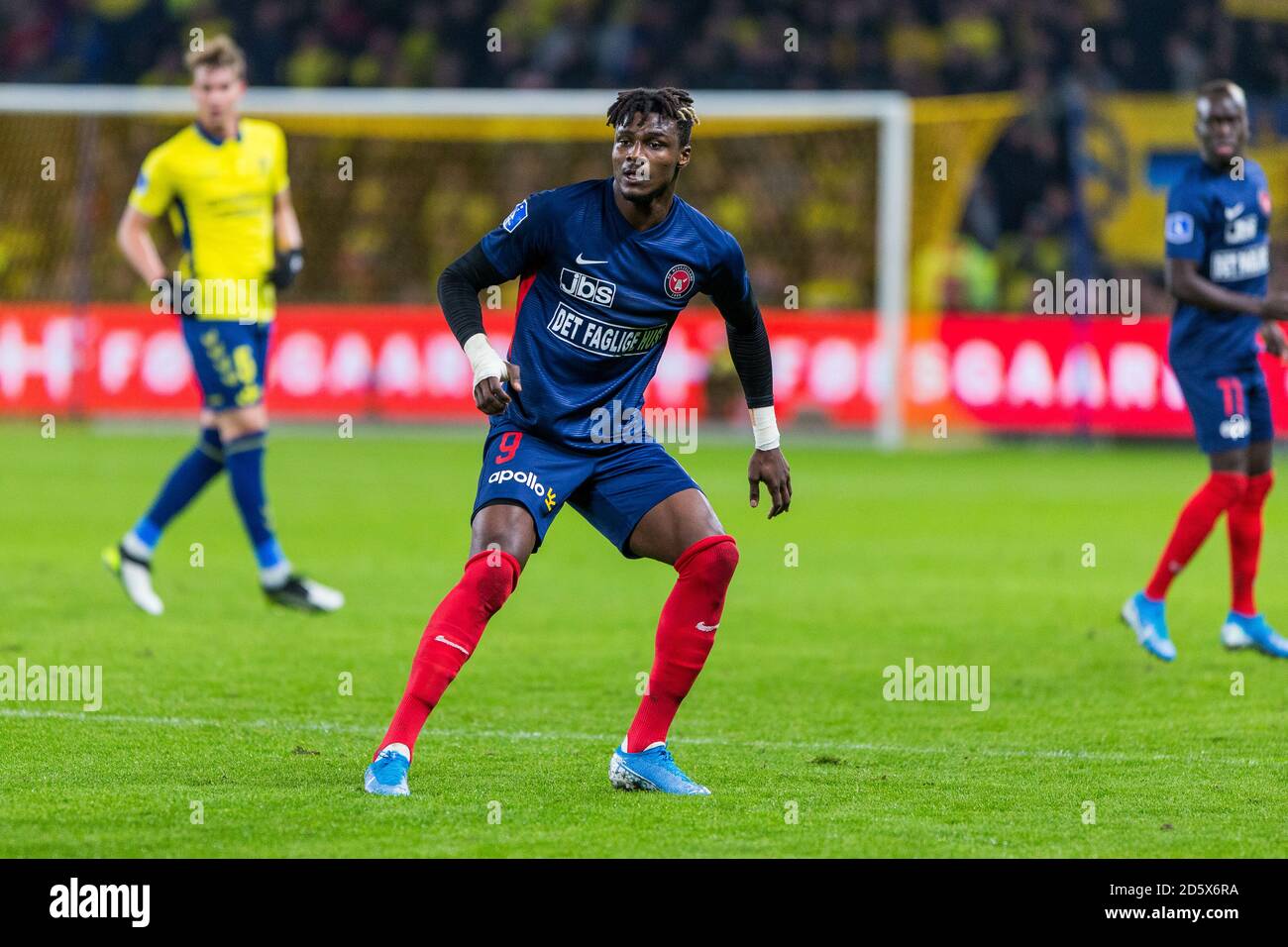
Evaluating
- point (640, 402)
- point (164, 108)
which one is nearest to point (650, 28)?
point (164, 108)

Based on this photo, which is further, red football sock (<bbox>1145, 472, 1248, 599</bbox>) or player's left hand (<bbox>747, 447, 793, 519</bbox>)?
red football sock (<bbox>1145, 472, 1248, 599</bbox>)

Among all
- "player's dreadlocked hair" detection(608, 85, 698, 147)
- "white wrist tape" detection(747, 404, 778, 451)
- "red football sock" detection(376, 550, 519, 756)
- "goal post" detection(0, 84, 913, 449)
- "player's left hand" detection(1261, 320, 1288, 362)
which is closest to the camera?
"red football sock" detection(376, 550, 519, 756)

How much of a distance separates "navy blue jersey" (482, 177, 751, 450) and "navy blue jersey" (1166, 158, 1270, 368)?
3466 millimetres

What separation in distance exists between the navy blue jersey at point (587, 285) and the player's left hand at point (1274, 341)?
3.84 m

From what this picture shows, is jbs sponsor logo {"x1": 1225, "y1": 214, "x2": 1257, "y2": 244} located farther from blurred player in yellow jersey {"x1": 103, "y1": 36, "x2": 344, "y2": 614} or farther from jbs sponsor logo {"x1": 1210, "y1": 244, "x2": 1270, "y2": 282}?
blurred player in yellow jersey {"x1": 103, "y1": 36, "x2": 344, "y2": 614}

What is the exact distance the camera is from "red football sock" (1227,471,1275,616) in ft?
28.5

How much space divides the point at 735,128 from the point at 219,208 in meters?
13.5

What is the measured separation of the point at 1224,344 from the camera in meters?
8.58

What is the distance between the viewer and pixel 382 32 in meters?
27.0

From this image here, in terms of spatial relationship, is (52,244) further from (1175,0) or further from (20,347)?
(1175,0)

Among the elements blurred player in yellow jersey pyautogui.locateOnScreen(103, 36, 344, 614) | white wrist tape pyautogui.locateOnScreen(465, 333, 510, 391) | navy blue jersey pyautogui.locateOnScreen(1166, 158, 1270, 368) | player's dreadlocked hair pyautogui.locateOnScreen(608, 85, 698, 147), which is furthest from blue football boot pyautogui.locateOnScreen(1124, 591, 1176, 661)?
white wrist tape pyautogui.locateOnScreen(465, 333, 510, 391)

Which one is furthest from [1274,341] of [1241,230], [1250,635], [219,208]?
[219,208]

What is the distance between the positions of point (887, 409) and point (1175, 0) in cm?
699
